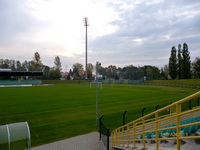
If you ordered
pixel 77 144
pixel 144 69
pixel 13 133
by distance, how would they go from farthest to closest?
pixel 144 69 → pixel 77 144 → pixel 13 133

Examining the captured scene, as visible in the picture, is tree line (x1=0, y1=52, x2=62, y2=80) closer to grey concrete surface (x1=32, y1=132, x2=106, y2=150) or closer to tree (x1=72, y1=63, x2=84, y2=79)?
tree (x1=72, y1=63, x2=84, y2=79)

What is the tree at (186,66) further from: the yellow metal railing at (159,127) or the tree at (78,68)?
the yellow metal railing at (159,127)

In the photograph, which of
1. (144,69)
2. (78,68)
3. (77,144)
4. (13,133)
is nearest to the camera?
(13,133)

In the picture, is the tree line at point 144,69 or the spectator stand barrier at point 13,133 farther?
the tree line at point 144,69

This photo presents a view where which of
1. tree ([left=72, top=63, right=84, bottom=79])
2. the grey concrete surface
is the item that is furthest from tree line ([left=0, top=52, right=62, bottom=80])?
the grey concrete surface

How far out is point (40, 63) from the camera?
11075 centimetres

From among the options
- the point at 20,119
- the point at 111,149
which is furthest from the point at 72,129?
the point at 20,119

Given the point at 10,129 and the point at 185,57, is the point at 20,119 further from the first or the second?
the point at 185,57

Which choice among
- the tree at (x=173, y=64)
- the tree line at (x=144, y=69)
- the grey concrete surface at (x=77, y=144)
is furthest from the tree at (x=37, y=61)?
the grey concrete surface at (x=77, y=144)

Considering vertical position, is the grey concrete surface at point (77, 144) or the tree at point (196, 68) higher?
the tree at point (196, 68)

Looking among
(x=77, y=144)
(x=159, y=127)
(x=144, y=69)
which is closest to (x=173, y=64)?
(x=144, y=69)

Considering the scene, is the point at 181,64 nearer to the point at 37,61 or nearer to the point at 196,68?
the point at 196,68

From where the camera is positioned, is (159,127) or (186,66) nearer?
(159,127)

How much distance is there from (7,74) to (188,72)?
83871mm
